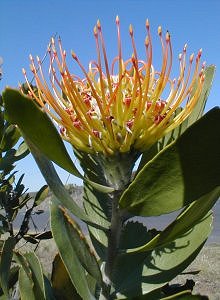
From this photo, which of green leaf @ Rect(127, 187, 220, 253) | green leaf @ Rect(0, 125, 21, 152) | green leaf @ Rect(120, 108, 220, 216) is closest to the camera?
green leaf @ Rect(120, 108, 220, 216)

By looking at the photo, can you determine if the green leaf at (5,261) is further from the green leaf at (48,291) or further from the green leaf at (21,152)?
the green leaf at (21,152)

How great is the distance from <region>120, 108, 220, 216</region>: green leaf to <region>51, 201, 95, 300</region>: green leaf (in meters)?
0.11

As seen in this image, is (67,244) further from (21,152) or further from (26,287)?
(21,152)

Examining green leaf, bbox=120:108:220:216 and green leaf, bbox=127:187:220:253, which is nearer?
green leaf, bbox=120:108:220:216

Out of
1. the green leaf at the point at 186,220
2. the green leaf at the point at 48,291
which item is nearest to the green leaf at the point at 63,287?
the green leaf at the point at 48,291

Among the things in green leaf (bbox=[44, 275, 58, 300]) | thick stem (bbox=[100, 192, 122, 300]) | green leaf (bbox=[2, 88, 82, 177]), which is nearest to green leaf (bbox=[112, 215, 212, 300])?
thick stem (bbox=[100, 192, 122, 300])

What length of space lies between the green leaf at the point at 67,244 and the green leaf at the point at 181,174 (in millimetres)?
109

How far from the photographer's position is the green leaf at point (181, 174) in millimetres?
607

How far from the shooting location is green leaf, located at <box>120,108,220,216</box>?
607 millimetres

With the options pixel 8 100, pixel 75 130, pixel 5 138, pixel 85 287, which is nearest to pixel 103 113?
pixel 75 130

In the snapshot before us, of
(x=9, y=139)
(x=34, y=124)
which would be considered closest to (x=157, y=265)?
(x=34, y=124)

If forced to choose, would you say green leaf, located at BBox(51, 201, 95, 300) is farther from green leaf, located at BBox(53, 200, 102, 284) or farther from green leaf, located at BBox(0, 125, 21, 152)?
green leaf, located at BBox(0, 125, 21, 152)

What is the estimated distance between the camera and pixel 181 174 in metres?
0.66

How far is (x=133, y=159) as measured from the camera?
827mm
